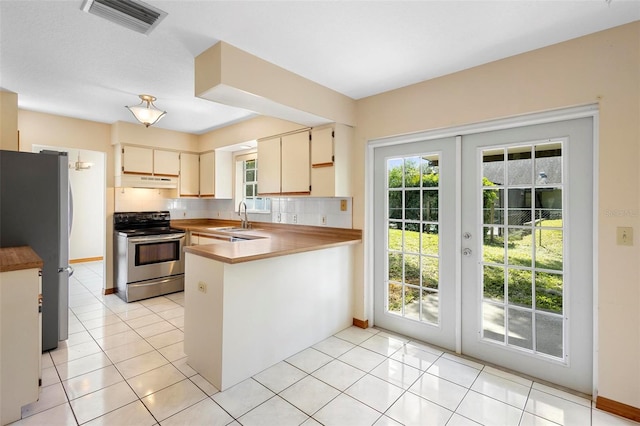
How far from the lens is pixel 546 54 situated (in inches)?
85.1

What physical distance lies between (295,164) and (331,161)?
20.9 inches

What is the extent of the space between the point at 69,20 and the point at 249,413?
272 centimetres

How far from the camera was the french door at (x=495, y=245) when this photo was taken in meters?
2.15

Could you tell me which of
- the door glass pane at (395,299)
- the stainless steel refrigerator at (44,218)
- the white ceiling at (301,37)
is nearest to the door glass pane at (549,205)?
the white ceiling at (301,37)

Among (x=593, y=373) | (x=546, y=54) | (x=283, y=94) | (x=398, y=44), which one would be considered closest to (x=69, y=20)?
(x=283, y=94)

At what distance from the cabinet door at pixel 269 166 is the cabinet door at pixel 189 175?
173cm

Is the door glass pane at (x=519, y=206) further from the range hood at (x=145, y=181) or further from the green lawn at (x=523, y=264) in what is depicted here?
the range hood at (x=145, y=181)

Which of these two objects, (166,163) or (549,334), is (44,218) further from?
(549,334)

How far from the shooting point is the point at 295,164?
3.44 meters

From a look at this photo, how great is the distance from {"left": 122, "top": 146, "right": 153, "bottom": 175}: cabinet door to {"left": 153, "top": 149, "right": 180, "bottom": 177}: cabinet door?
74mm

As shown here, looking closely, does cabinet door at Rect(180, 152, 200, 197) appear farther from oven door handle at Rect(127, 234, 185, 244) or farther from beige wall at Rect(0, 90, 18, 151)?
beige wall at Rect(0, 90, 18, 151)

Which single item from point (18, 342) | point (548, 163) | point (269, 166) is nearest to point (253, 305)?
point (18, 342)

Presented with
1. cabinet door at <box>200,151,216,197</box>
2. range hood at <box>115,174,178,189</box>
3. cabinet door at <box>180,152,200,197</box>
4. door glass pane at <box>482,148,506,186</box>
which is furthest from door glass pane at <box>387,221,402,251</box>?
range hood at <box>115,174,178,189</box>

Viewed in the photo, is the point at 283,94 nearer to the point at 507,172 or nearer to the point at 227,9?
the point at 227,9
